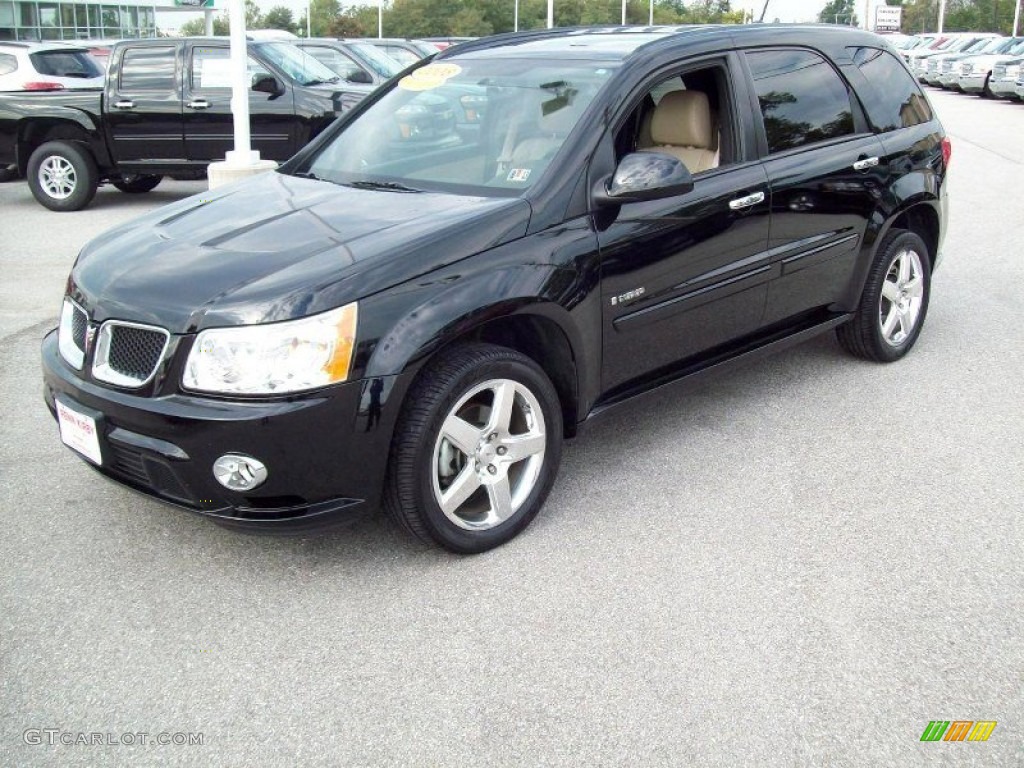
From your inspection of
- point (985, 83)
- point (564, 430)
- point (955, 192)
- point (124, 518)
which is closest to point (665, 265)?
point (564, 430)

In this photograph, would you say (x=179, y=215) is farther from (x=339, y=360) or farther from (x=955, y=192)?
(x=955, y=192)

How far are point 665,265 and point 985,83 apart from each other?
31249 millimetres

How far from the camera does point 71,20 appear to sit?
157ft

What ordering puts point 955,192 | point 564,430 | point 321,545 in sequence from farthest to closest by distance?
point 955,192 → point 564,430 → point 321,545

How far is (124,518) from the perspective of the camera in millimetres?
4145

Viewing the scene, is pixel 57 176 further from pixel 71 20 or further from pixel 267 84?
pixel 71 20

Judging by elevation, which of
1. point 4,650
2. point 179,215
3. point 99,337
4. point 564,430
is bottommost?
point 4,650

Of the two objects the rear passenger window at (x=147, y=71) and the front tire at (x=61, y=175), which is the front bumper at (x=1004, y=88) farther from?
the front tire at (x=61, y=175)

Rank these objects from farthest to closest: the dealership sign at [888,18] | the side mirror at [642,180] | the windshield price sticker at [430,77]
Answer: the dealership sign at [888,18]
the windshield price sticker at [430,77]
the side mirror at [642,180]

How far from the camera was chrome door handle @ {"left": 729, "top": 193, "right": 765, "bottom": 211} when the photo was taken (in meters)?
4.64

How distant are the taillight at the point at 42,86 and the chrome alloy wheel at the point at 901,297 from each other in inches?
381

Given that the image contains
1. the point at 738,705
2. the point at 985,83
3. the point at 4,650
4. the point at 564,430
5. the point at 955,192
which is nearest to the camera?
the point at 738,705

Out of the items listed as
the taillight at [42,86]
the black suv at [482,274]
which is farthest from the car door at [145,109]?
the black suv at [482,274]

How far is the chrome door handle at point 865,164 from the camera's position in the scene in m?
5.35
